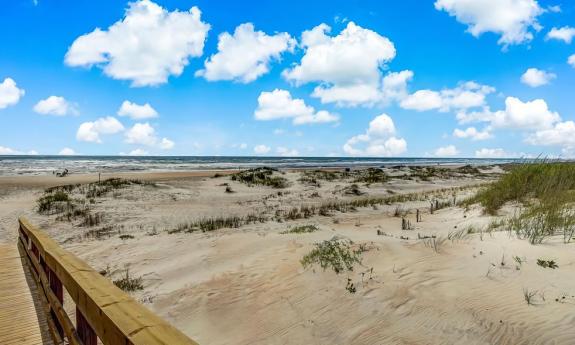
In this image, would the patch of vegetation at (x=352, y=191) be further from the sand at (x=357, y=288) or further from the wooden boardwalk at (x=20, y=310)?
the wooden boardwalk at (x=20, y=310)

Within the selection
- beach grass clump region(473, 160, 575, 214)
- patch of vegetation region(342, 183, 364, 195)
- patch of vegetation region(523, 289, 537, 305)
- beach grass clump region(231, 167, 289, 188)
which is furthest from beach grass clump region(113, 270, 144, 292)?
beach grass clump region(231, 167, 289, 188)

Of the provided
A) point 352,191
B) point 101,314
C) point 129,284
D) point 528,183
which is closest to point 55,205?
point 129,284

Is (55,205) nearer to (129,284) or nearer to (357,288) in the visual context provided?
(129,284)

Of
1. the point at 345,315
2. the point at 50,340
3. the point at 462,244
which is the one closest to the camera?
the point at 50,340

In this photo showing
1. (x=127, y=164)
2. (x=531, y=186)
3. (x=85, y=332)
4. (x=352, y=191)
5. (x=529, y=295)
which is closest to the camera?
(x=85, y=332)

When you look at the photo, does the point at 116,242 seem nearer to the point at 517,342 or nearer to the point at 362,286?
the point at 362,286

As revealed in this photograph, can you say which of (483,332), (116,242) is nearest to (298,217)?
(116,242)

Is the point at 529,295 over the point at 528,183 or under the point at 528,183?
under

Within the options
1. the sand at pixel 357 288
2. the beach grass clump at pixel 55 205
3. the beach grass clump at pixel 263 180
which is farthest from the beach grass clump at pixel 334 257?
the beach grass clump at pixel 263 180
